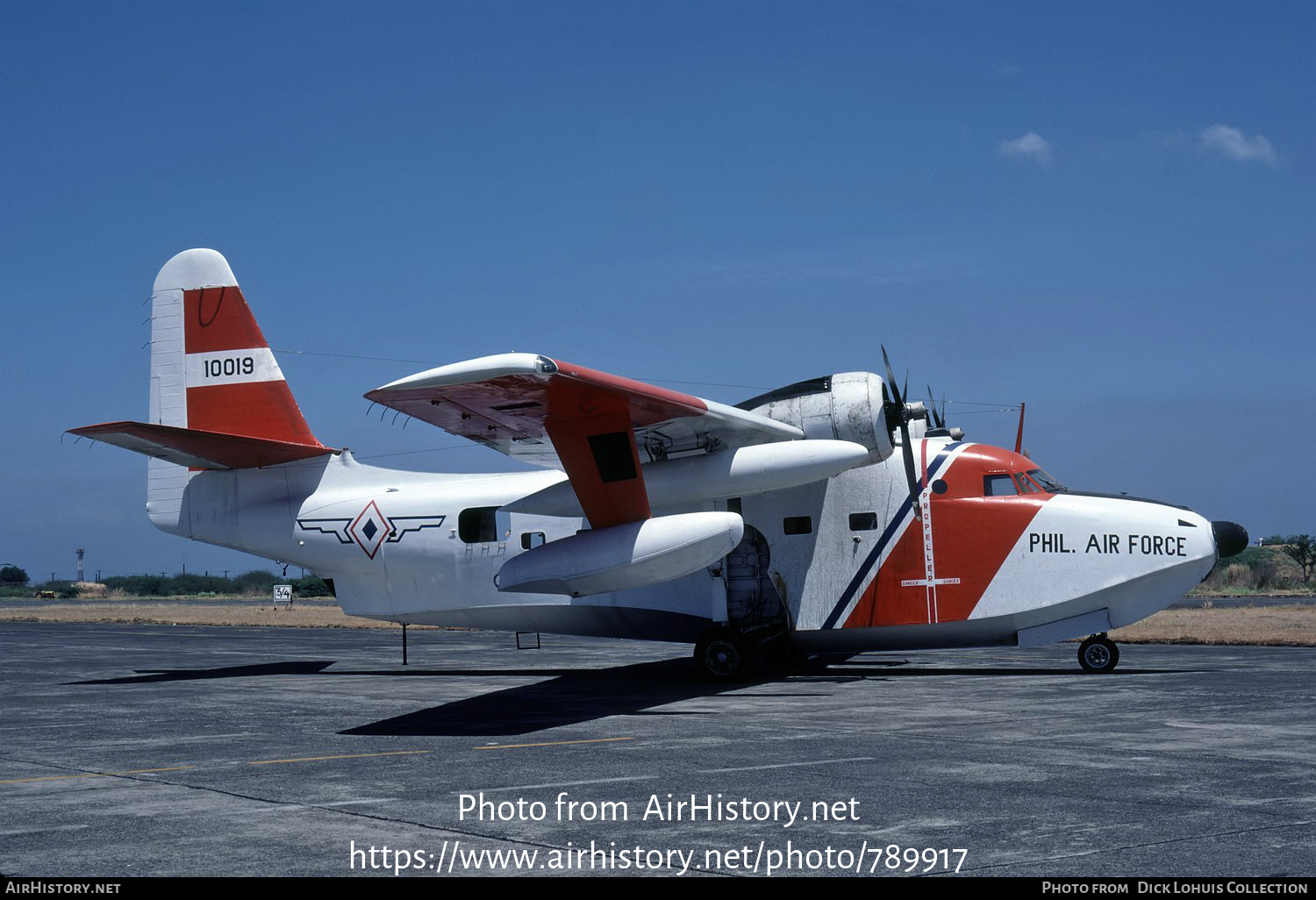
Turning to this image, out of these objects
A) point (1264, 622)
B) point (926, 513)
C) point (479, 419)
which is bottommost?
point (1264, 622)

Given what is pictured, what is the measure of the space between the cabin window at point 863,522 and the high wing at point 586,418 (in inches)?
74.0

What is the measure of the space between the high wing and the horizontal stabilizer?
14.6 ft

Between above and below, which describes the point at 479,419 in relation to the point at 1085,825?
above

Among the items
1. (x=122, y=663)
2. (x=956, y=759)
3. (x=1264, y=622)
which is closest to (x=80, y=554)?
(x=122, y=663)

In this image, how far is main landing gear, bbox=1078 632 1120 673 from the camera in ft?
60.1

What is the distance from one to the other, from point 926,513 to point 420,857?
503 inches

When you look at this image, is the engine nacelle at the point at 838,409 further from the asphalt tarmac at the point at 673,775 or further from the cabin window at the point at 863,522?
the asphalt tarmac at the point at 673,775

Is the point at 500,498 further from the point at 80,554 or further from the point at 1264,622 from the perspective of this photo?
the point at 80,554

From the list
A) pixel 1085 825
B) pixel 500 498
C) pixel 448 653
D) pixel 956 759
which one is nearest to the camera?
pixel 1085 825

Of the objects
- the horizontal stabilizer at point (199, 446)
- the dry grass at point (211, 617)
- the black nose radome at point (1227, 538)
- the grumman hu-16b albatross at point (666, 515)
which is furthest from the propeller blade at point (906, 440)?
the dry grass at point (211, 617)

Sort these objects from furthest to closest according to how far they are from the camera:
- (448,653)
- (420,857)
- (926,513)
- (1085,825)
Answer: (448,653), (926,513), (1085,825), (420,857)

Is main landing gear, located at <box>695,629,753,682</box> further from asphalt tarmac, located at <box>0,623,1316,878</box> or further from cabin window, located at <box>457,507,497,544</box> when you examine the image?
cabin window, located at <box>457,507,497,544</box>

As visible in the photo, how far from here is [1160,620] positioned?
3616 centimetres

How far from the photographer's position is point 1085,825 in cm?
734
